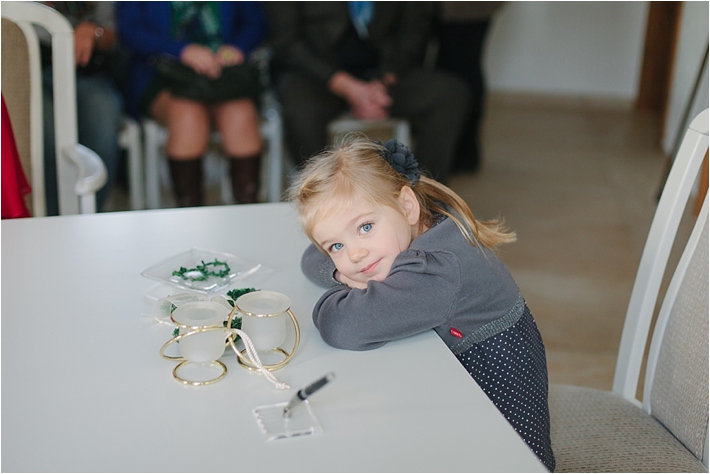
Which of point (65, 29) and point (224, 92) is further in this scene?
point (224, 92)

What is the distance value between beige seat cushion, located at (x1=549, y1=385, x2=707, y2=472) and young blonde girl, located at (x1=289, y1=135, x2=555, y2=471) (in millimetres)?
78

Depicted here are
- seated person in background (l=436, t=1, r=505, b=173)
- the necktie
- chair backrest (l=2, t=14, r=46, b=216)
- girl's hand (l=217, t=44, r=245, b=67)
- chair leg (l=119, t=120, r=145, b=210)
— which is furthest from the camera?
seated person in background (l=436, t=1, r=505, b=173)

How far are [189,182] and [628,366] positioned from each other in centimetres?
191

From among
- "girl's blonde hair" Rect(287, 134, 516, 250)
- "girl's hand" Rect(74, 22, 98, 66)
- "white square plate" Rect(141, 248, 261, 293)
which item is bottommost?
"white square plate" Rect(141, 248, 261, 293)

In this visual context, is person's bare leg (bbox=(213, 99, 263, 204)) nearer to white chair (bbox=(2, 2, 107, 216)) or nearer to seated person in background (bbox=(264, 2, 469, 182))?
seated person in background (bbox=(264, 2, 469, 182))

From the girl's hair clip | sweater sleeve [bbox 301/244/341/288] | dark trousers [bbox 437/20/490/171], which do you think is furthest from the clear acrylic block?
dark trousers [bbox 437/20/490/171]

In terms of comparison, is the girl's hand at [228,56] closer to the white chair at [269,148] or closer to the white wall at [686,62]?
the white chair at [269,148]

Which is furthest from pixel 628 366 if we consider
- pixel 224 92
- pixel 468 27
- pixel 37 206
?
pixel 468 27

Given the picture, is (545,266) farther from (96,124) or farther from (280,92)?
(96,124)

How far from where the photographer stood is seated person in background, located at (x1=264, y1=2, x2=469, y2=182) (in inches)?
117

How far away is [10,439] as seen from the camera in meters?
0.74

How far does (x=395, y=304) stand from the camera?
948 mm

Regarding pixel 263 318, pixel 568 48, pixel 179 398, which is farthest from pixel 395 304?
pixel 568 48

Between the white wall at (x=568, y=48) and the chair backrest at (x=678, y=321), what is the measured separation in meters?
4.34
